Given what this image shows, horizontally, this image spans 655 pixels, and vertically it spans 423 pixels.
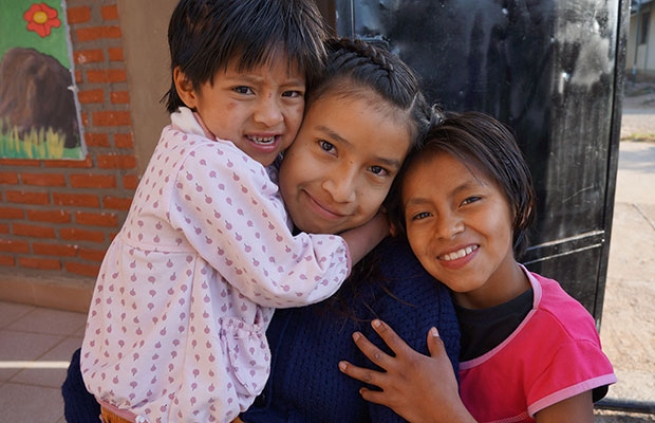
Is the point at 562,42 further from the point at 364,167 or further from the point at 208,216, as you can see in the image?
the point at 208,216

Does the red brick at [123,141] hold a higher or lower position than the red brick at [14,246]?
higher

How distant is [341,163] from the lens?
4.61 feet

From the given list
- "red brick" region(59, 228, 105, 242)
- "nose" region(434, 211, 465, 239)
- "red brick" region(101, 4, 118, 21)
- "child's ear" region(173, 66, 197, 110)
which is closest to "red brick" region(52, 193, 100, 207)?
"red brick" region(59, 228, 105, 242)

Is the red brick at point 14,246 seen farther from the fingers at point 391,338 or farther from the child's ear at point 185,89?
the fingers at point 391,338

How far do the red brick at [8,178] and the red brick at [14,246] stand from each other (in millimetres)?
408

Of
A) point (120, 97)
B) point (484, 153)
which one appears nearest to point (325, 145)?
point (484, 153)

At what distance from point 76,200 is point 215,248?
9.06 feet

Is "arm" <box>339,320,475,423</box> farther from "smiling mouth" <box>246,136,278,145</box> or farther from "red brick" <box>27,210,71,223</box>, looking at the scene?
"red brick" <box>27,210,71,223</box>

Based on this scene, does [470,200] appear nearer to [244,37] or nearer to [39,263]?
[244,37]

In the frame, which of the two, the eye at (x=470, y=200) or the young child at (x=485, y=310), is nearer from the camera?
the young child at (x=485, y=310)

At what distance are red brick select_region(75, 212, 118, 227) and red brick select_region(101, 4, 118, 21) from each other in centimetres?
118

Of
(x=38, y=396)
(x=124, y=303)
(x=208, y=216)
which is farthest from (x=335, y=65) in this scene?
(x=38, y=396)

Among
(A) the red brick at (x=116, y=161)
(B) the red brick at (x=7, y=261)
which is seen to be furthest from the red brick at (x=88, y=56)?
(B) the red brick at (x=7, y=261)

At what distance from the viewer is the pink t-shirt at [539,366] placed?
4.04 ft
